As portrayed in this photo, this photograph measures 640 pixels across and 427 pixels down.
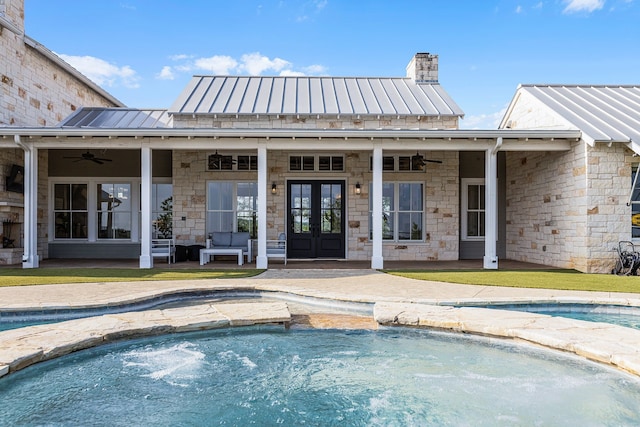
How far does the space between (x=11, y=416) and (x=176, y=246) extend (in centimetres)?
819

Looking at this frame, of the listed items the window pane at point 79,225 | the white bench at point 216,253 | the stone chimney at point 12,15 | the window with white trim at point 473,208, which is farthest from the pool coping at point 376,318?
the stone chimney at point 12,15

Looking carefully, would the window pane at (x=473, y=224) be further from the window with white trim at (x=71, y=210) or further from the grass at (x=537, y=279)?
the window with white trim at (x=71, y=210)

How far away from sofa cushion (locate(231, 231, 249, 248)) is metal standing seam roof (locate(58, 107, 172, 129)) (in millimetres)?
3820

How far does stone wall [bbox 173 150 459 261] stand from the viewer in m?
11.3

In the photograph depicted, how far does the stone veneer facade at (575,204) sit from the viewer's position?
8.60 meters

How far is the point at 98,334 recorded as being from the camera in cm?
392

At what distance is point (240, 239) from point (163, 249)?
72.2 inches

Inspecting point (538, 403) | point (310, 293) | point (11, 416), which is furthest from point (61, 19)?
point (538, 403)

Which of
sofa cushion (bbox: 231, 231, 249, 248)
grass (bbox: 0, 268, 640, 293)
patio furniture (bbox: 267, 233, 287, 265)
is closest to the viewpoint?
grass (bbox: 0, 268, 640, 293)

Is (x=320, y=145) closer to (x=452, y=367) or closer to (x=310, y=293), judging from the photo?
(x=310, y=293)

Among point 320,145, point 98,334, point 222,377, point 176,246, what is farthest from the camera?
point 176,246

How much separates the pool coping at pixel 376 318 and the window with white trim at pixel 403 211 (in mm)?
4733

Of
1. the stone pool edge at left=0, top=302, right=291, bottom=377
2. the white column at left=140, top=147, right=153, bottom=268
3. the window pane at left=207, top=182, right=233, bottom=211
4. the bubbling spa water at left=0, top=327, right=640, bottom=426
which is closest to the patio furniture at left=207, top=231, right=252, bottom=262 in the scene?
the window pane at left=207, top=182, right=233, bottom=211

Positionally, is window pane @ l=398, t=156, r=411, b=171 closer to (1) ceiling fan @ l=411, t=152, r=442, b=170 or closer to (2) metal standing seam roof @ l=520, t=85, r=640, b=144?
(1) ceiling fan @ l=411, t=152, r=442, b=170
